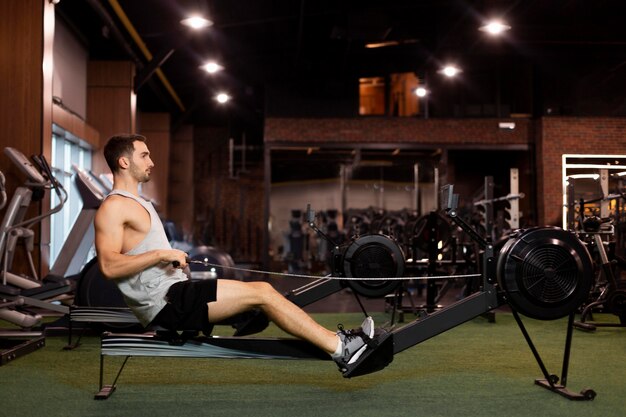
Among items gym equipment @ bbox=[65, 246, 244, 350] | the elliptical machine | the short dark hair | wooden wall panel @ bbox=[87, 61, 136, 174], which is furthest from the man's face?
wooden wall panel @ bbox=[87, 61, 136, 174]

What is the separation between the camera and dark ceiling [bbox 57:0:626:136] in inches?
416

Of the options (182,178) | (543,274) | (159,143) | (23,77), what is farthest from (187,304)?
(182,178)

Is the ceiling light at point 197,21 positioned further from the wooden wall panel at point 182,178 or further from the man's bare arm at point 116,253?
the wooden wall panel at point 182,178

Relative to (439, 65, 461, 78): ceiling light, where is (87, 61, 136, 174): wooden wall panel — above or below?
below

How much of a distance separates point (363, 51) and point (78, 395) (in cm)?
1037

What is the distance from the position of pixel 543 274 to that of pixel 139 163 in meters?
1.98

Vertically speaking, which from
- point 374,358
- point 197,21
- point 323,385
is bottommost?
point 323,385

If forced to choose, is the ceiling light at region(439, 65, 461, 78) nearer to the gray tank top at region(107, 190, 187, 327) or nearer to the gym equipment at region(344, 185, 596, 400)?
the gym equipment at region(344, 185, 596, 400)

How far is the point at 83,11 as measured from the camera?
1008cm

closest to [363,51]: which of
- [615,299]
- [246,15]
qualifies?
[246,15]

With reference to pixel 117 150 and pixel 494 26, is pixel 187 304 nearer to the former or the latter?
pixel 117 150

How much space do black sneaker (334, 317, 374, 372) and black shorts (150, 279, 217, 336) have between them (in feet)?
2.06

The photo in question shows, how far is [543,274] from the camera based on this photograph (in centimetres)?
360

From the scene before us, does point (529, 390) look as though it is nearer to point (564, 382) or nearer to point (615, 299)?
point (564, 382)
